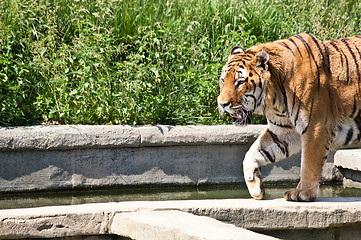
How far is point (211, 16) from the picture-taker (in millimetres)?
8398

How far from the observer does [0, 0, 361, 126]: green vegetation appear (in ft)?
21.2

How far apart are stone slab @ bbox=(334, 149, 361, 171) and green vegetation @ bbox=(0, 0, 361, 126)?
140 centimetres

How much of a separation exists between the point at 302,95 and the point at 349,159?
87.4 inches

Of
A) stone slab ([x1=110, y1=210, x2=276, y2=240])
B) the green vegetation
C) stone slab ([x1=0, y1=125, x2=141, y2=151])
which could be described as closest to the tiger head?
stone slab ([x1=110, y1=210, x2=276, y2=240])

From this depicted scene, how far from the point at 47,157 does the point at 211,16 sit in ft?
12.3

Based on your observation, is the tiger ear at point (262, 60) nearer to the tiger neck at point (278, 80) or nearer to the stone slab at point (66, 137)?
the tiger neck at point (278, 80)

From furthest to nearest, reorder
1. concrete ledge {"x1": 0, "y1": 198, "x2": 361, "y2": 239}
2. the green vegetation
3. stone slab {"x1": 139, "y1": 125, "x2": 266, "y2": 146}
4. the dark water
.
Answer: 1. the green vegetation
2. stone slab {"x1": 139, "y1": 125, "x2": 266, "y2": 146}
3. the dark water
4. concrete ledge {"x1": 0, "y1": 198, "x2": 361, "y2": 239}

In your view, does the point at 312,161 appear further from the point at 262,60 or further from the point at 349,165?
the point at 349,165

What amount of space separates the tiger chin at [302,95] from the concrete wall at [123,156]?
56.1 inches

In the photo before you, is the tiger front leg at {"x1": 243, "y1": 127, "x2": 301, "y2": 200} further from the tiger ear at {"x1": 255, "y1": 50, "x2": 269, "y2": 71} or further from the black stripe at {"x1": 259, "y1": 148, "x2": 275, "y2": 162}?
the tiger ear at {"x1": 255, "y1": 50, "x2": 269, "y2": 71}

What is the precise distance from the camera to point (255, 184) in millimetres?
4562

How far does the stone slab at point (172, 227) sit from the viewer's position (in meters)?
2.92

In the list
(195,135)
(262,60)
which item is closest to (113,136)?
(195,135)

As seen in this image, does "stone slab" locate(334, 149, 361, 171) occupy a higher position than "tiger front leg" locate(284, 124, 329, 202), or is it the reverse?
"tiger front leg" locate(284, 124, 329, 202)
